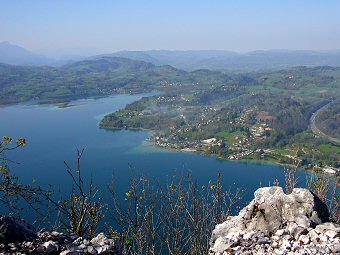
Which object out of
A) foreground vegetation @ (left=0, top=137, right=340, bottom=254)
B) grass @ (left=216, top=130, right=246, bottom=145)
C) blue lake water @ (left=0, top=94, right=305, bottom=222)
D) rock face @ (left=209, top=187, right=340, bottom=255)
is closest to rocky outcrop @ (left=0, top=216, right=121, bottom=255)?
foreground vegetation @ (left=0, top=137, right=340, bottom=254)

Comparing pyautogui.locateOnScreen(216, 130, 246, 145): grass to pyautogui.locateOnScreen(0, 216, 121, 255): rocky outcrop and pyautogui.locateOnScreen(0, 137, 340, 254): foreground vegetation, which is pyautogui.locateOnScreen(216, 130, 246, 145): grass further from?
pyautogui.locateOnScreen(0, 216, 121, 255): rocky outcrop

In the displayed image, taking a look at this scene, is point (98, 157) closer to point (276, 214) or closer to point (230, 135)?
point (230, 135)

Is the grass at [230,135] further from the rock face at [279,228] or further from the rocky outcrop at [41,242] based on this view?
the rocky outcrop at [41,242]

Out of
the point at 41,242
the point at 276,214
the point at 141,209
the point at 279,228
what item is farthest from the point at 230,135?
the point at 41,242

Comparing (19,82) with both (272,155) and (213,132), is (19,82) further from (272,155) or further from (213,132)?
(272,155)

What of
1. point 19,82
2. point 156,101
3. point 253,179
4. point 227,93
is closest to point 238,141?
point 253,179
